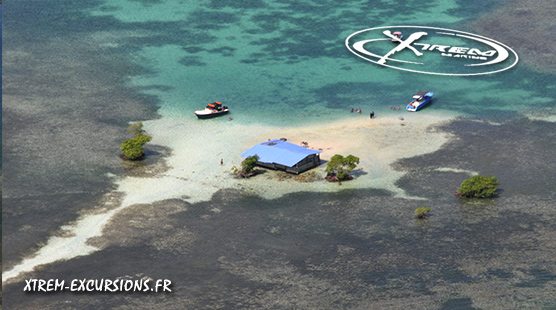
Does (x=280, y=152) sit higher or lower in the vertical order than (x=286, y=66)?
lower

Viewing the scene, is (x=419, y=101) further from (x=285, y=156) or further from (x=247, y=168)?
(x=247, y=168)

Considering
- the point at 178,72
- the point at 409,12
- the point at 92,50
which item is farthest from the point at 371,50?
the point at 92,50

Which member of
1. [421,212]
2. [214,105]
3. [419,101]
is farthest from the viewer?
[419,101]

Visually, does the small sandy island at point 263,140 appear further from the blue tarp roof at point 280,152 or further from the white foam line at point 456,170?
the white foam line at point 456,170

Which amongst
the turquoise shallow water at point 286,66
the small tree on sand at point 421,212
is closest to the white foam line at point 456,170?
the small tree on sand at point 421,212

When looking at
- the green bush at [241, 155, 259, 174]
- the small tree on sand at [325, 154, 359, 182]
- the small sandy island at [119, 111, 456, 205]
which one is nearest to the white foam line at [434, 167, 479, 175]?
the small sandy island at [119, 111, 456, 205]

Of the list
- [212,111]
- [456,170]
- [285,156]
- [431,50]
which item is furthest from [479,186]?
[431,50]
